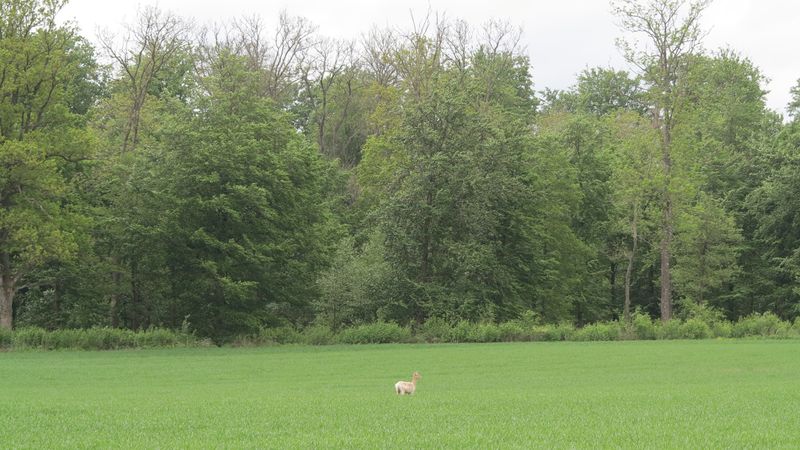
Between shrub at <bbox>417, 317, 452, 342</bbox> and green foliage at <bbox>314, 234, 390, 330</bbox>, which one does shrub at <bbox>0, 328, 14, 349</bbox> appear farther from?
shrub at <bbox>417, 317, 452, 342</bbox>

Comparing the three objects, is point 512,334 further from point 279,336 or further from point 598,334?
point 279,336

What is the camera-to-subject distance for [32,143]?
4541cm

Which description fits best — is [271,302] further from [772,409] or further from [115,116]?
[772,409]

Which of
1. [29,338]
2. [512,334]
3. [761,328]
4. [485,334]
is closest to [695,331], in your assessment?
[761,328]

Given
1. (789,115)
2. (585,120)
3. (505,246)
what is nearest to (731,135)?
(789,115)

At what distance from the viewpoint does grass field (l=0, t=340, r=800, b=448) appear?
14.3 meters

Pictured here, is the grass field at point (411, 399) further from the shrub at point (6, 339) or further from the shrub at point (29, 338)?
the shrub at point (6, 339)

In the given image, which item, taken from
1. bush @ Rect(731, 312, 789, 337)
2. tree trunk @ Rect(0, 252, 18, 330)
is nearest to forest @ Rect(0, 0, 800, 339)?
tree trunk @ Rect(0, 252, 18, 330)

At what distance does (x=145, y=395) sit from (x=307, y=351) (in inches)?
789

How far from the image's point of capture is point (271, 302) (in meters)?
53.4

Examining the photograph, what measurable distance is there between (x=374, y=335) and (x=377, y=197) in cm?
2000

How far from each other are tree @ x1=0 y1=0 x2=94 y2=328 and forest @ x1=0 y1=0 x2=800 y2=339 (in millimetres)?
119

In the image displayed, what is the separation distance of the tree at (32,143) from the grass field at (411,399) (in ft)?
22.8

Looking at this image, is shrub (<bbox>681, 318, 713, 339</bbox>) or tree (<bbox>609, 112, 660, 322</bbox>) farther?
tree (<bbox>609, 112, 660, 322</bbox>)
